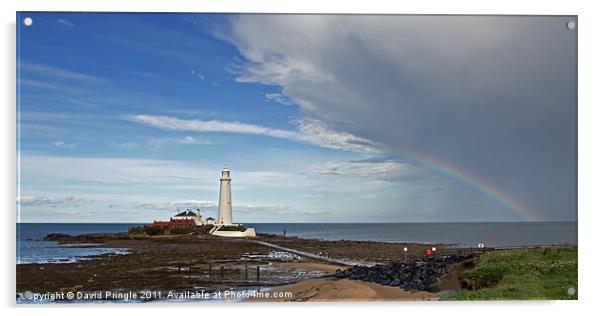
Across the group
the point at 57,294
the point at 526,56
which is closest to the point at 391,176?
the point at 526,56

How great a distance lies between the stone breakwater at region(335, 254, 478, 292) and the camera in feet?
23.0

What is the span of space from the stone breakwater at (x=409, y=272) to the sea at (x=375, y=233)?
1.77ft

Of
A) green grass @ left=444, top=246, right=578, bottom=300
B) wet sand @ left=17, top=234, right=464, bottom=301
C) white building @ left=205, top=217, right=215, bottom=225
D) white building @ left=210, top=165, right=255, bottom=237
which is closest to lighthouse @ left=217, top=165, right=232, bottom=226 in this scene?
white building @ left=210, top=165, right=255, bottom=237

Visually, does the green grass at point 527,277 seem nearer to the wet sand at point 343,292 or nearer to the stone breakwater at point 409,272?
the stone breakwater at point 409,272

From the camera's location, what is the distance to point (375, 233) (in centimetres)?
902

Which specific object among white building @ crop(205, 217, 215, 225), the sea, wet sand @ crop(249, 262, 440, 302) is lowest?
wet sand @ crop(249, 262, 440, 302)

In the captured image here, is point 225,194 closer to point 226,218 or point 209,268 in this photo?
point 226,218

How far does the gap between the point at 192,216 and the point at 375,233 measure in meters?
3.03

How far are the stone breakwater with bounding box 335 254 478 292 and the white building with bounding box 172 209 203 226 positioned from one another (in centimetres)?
212

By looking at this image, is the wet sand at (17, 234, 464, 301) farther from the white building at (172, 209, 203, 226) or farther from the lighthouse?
the lighthouse

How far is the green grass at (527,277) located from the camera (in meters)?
6.66

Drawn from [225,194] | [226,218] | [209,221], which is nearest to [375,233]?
[226,218]

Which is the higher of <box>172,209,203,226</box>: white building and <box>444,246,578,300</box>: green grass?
<box>172,209,203,226</box>: white building

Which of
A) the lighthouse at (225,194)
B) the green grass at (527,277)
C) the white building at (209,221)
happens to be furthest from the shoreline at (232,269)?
the lighthouse at (225,194)
